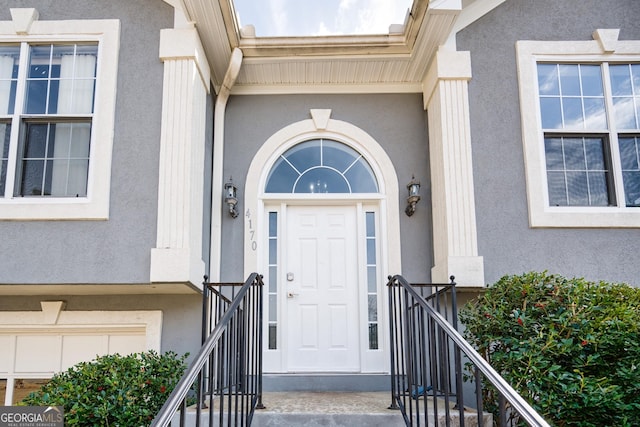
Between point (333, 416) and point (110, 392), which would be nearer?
point (333, 416)

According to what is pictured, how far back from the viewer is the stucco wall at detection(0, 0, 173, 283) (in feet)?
15.4

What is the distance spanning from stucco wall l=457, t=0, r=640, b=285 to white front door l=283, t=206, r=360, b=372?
1.32m

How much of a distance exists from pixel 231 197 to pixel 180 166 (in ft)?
2.60

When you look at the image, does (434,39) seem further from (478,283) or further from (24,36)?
(24,36)

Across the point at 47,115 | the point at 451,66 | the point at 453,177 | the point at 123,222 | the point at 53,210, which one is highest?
the point at 451,66

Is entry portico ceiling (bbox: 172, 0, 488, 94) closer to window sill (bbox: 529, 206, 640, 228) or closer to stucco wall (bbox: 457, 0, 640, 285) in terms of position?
stucco wall (bbox: 457, 0, 640, 285)

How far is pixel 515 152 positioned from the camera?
17.2 ft

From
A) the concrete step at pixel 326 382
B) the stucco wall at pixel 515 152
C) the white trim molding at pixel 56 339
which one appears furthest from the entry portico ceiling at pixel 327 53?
the concrete step at pixel 326 382

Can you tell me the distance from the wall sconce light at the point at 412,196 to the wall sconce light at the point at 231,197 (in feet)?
5.54

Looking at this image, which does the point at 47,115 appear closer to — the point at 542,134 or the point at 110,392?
the point at 110,392

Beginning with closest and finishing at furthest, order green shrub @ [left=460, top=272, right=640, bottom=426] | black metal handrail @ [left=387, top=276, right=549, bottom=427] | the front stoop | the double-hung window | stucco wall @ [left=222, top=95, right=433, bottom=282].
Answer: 1. black metal handrail @ [left=387, top=276, right=549, bottom=427]
2. green shrub @ [left=460, top=272, right=640, bottom=426]
3. the front stoop
4. the double-hung window
5. stucco wall @ [left=222, top=95, right=433, bottom=282]

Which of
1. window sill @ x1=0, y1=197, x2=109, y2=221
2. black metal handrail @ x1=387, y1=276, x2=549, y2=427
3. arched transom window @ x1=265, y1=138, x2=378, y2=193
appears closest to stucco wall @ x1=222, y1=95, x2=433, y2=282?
arched transom window @ x1=265, y1=138, x2=378, y2=193

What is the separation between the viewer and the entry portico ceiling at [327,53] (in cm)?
500

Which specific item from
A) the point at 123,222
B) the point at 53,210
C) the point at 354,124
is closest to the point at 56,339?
the point at 53,210
